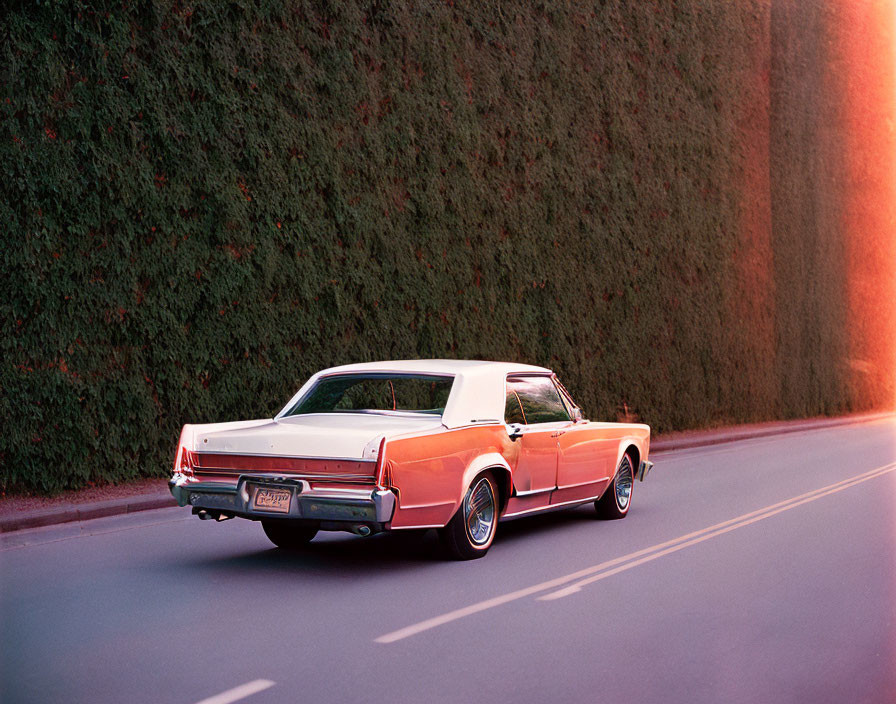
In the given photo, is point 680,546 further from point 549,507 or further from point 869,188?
point 869,188

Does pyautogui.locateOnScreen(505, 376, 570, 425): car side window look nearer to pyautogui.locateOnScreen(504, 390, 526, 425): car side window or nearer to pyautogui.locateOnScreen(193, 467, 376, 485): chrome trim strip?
pyautogui.locateOnScreen(504, 390, 526, 425): car side window

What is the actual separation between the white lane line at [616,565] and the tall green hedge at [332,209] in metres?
6.35

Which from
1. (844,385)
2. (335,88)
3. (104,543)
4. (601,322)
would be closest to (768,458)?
(601,322)

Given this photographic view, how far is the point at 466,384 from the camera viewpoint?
856 centimetres

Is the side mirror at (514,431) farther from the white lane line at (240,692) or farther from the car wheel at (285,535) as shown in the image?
the white lane line at (240,692)

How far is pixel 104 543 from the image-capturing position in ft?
30.1

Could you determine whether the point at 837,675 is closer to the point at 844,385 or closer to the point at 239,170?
the point at 239,170

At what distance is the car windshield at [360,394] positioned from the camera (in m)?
8.89

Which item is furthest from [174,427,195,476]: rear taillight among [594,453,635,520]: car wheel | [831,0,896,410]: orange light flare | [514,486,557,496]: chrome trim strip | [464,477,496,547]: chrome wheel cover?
[831,0,896,410]: orange light flare

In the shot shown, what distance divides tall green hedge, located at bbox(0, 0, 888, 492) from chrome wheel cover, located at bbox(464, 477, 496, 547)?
549cm

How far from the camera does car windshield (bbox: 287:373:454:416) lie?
29.2ft

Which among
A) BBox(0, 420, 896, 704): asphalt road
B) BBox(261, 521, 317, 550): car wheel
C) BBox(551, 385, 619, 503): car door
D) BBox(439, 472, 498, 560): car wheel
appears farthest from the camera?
BBox(551, 385, 619, 503): car door

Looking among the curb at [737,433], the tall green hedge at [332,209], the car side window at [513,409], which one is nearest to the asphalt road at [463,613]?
the car side window at [513,409]

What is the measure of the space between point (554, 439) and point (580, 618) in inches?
118
